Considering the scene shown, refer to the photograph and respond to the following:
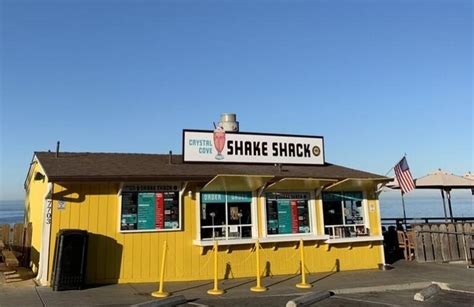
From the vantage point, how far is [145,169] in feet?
36.9

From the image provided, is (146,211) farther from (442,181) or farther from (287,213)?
(442,181)

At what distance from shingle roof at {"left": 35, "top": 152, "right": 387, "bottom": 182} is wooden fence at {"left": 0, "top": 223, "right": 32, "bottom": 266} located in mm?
2594

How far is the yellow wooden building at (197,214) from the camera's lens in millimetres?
10258

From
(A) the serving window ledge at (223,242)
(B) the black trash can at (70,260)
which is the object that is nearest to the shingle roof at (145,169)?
(B) the black trash can at (70,260)

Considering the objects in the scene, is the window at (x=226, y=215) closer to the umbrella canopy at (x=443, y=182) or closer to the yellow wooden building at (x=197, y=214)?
the yellow wooden building at (x=197, y=214)

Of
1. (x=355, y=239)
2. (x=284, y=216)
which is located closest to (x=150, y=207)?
(x=284, y=216)

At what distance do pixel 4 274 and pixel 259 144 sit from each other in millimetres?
7910

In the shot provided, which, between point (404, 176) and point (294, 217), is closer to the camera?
point (294, 217)

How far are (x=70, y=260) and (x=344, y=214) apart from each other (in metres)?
8.12

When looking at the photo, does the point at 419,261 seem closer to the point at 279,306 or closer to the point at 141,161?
the point at 279,306

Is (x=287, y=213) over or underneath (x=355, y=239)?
over

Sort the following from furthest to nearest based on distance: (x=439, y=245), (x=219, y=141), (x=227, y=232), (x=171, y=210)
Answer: (x=439, y=245) → (x=219, y=141) → (x=227, y=232) → (x=171, y=210)

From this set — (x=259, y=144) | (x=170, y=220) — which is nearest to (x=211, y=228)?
(x=170, y=220)

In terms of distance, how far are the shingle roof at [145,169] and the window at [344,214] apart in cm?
70
